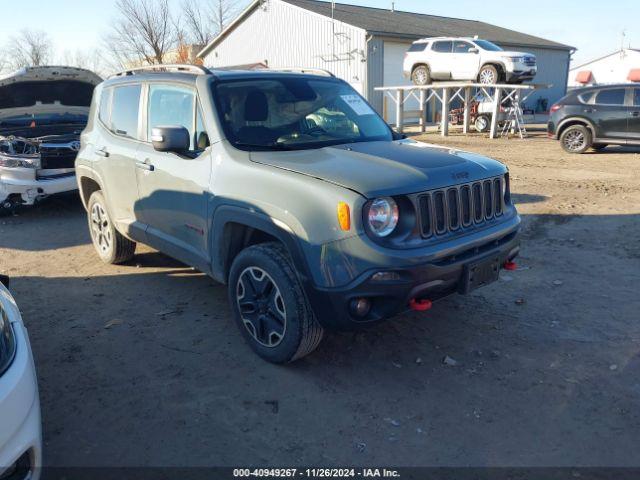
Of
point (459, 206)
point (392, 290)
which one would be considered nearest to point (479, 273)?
point (459, 206)

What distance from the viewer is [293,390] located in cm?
345

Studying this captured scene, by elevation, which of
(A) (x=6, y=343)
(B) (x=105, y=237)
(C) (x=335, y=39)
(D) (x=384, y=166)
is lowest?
(B) (x=105, y=237)

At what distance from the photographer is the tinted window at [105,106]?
17.7ft

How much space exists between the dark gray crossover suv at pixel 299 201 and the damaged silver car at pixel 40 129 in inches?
140

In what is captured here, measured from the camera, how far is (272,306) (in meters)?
3.57

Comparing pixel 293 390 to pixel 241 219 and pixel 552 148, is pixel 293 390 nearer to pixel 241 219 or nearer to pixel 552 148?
pixel 241 219

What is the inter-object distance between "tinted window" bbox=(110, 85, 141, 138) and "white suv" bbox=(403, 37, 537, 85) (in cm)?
1649

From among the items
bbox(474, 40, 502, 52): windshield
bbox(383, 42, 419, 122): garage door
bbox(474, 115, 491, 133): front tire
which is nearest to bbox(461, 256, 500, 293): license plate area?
bbox(474, 40, 502, 52): windshield

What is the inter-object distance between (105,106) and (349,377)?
12.6 ft

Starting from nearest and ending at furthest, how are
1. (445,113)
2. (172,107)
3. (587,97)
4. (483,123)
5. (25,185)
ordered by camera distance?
(172,107)
(25,185)
(587,97)
(445,113)
(483,123)

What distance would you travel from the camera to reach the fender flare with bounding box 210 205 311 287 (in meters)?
3.23

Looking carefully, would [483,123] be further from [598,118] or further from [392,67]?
[598,118]

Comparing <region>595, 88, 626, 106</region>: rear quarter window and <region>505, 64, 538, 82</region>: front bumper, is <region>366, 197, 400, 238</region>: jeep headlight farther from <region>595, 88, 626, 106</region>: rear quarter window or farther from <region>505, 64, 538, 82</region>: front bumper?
<region>505, 64, 538, 82</region>: front bumper

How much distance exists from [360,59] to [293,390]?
80.1 ft
